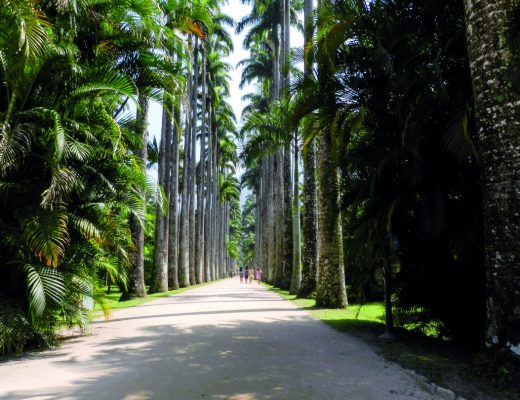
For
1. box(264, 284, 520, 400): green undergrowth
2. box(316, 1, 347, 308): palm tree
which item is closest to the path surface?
box(264, 284, 520, 400): green undergrowth

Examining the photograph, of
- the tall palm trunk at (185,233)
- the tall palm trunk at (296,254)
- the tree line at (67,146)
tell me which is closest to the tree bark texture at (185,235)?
the tall palm trunk at (185,233)

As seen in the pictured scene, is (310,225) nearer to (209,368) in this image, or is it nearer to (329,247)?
(329,247)

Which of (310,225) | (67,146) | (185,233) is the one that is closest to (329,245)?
(310,225)

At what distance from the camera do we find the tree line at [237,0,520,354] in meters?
5.12

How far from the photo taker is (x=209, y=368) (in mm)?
5473

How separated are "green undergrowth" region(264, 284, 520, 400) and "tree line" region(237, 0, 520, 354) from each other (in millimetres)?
275

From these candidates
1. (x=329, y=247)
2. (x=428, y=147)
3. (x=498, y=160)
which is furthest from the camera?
(x=329, y=247)

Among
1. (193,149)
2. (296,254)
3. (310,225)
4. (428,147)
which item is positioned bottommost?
(296,254)

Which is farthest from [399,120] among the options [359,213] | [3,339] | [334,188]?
[3,339]

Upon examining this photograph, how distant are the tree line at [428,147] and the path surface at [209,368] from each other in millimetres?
1603

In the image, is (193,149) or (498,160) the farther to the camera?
(193,149)

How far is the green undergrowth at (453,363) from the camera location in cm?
444

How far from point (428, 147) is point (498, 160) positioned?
2.24 meters

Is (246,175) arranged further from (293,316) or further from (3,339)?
(3,339)
